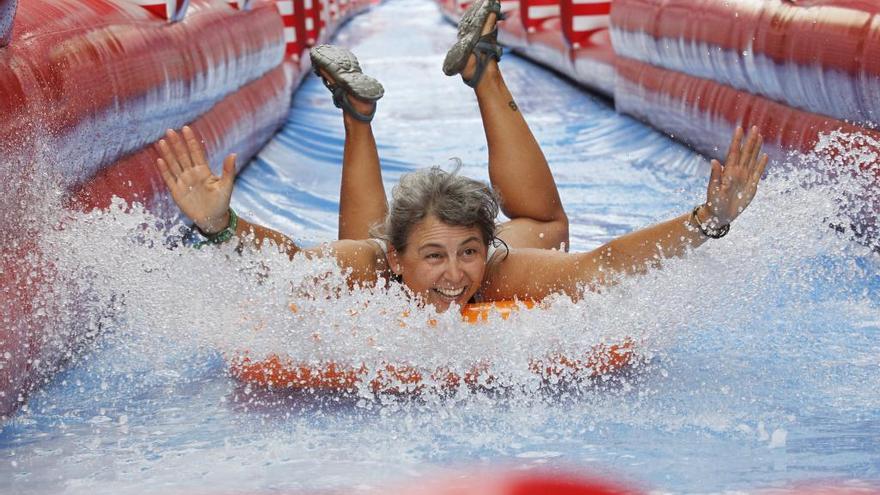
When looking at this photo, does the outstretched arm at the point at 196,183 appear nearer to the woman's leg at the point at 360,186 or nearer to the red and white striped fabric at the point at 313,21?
the woman's leg at the point at 360,186

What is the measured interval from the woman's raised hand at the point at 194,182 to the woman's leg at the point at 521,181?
0.90m

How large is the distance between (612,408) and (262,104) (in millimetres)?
3689

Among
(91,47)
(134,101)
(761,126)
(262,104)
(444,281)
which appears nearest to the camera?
(444,281)

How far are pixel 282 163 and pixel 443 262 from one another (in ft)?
10.3

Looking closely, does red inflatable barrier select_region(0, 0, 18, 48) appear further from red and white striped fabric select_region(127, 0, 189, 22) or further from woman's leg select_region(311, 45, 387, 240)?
red and white striped fabric select_region(127, 0, 189, 22)

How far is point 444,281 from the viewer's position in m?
2.33

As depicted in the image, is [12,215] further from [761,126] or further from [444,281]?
[761,126]

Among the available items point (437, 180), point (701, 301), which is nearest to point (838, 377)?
point (701, 301)

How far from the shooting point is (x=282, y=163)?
5.37 metres

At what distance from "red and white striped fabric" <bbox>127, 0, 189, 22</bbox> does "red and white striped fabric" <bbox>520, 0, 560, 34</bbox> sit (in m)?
5.54

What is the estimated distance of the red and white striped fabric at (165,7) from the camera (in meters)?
3.80

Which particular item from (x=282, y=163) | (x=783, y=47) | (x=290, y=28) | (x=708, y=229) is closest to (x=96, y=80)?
(x=708, y=229)

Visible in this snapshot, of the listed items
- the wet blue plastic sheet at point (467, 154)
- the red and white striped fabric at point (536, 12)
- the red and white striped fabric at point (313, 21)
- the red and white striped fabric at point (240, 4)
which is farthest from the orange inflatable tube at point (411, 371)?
the red and white striped fabric at point (536, 12)

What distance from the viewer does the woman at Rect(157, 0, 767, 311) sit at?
215 cm
